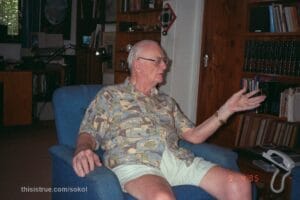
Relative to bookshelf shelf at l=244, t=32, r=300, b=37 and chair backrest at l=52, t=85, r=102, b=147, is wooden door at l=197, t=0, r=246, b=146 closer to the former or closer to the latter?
bookshelf shelf at l=244, t=32, r=300, b=37

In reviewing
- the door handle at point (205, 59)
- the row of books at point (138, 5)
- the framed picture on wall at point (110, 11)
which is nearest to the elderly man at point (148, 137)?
the door handle at point (205, 59)

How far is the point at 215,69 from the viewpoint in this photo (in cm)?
357

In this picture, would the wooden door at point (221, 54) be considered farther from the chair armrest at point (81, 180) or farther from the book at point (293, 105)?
the chair armrest at point (81, 180)

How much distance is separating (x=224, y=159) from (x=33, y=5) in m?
4.45

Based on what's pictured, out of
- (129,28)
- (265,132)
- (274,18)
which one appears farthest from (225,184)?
(129,28)

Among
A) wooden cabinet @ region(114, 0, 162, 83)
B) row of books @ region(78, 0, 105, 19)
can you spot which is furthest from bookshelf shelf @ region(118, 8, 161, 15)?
row of books @ region(78, 0, 105, 19)

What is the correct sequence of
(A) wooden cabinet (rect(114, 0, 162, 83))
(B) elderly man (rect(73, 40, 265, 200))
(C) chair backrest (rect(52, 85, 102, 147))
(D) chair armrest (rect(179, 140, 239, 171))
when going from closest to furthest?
(B) elderly man (rect(73, 40, 265, 200)), (D) chair armrest (rect(179, 140, 239, 171)), (C) chair backrest (rect(52, 85, 102, 147)), (A) wooden cabinet (rect(114, 0, 162, 83))

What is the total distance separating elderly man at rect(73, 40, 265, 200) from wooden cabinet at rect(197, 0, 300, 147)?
4.87 feet

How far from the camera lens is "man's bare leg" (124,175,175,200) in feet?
4.88

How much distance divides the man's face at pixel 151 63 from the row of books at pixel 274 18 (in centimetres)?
144

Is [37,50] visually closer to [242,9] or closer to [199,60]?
[199,60]

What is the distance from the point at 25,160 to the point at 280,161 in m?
2.24

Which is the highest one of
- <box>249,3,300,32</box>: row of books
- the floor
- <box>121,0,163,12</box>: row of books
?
<box>121,0,163,12</box>: row of books

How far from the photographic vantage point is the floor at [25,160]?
2.64 m
